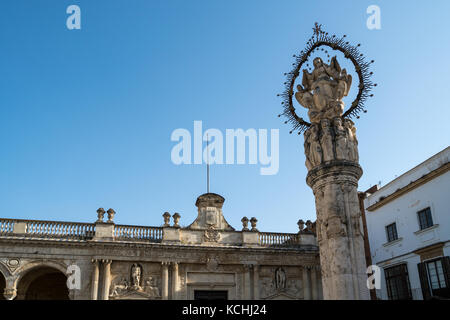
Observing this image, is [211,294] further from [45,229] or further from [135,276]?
[45,229]

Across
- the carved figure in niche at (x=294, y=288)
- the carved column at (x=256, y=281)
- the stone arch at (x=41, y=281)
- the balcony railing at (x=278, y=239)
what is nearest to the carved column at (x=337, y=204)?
the carved column at (x=256, y=281)

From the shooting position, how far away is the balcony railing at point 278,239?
930 inches

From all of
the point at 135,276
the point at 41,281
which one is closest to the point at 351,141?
the point at 135,276

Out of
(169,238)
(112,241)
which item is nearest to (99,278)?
(112,241)

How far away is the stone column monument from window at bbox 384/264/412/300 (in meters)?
14.0

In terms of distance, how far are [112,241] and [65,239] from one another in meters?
2.28

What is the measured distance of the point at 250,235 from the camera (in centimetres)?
2325

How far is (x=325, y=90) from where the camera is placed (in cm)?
941

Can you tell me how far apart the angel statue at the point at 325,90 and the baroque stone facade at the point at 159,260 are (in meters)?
14.1

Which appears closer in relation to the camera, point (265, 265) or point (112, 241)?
point (112, 241)

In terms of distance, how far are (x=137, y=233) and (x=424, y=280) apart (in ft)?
46.7

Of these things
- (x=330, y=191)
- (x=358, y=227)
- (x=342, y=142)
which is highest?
(x=342, y=142)

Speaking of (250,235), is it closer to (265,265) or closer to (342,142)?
(265,265)
